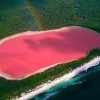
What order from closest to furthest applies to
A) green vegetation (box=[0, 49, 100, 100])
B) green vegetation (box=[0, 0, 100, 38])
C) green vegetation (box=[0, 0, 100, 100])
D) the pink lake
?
green vegetation (box=[0, 49, 100, 100]), the pink lake, green vegetation (box=[0, 0, 100, 100]), green vegetation (box=[0, 0, 100, 38])

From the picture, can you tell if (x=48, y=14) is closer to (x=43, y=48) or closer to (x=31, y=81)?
(x=43, y=48)

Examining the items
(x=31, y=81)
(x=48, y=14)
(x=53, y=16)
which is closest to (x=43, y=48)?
(x=31, y=81)

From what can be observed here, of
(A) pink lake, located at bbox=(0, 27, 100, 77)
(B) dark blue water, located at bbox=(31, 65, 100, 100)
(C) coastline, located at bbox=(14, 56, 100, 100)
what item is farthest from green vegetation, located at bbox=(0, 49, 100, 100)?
(B) dark blue water, located at bbox=(31, 65, 100, 100)

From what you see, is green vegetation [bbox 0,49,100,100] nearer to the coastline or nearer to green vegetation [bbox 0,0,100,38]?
the coastline

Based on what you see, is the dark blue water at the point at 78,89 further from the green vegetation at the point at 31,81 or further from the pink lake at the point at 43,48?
the pink lake at the point at 43,48

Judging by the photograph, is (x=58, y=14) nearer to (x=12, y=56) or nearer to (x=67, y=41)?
(x=67, y=41)
